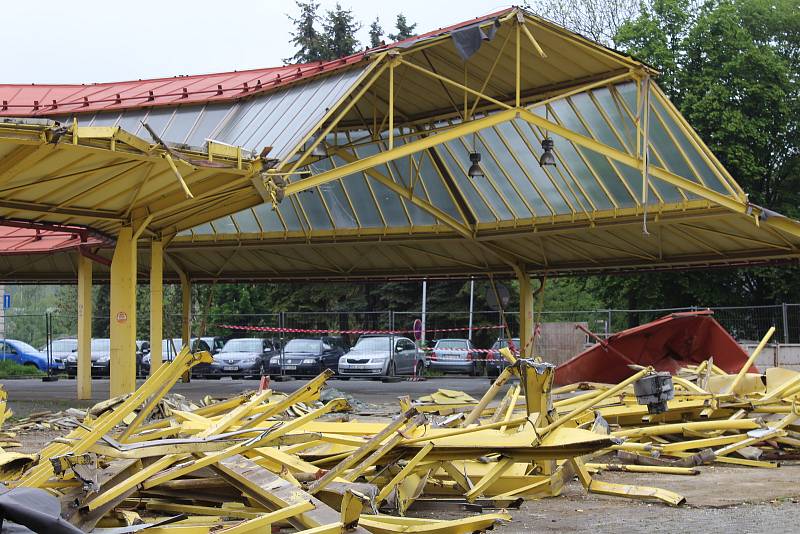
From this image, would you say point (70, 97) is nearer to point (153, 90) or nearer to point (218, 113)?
point (153, 90)

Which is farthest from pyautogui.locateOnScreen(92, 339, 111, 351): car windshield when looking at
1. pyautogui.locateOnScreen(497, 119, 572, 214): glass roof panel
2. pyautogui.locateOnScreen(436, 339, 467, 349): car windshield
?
pyautogui.locateOnScreen(497, 119, 572, 214): glass roof panel

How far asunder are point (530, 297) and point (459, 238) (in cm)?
362

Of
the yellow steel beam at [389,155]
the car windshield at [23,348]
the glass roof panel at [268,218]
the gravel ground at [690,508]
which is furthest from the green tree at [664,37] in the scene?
the gravel ground at [690,508]

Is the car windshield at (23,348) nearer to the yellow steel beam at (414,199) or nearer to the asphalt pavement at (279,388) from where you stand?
the asphalt pavement at (279,388)

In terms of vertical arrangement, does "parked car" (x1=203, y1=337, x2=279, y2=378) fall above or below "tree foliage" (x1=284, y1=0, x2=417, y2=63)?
below

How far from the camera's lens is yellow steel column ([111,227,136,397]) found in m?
20.1

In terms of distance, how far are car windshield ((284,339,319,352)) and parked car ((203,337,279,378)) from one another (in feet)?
2.87

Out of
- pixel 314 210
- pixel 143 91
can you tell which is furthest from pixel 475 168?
pixel 143 91

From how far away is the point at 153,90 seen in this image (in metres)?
26.8

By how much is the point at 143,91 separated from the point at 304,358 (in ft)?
41.3

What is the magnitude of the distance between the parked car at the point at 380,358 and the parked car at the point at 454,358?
1856 millimetres

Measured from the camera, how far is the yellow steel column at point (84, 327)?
24.6m

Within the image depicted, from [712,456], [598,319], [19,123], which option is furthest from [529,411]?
[598,319]

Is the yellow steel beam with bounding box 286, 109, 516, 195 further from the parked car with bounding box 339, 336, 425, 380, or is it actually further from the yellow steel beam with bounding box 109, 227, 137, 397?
the parked car with bounding box 339, 336, 425, 380
